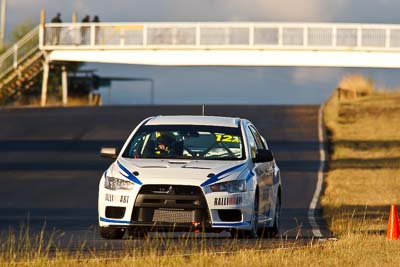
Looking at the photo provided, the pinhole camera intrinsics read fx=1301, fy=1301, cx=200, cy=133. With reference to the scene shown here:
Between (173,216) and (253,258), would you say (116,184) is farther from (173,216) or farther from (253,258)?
(253,258)

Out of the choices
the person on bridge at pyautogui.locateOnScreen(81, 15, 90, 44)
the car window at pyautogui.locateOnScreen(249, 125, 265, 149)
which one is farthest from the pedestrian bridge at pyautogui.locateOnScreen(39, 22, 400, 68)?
the car window at pyautogui.locateOnScreen(249, 125, 265, 149)

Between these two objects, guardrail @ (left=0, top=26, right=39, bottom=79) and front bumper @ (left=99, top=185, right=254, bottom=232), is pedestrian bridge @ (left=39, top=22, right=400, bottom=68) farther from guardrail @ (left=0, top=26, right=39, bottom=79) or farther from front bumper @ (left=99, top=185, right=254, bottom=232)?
front bumper @ (left=99, top=185, right=254, bottom=232)

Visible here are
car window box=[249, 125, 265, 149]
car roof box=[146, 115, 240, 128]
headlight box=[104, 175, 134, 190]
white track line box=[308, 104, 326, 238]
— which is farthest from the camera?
white track line box=[308, 104, 326, 238]

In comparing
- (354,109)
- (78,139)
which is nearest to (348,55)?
(354,109)

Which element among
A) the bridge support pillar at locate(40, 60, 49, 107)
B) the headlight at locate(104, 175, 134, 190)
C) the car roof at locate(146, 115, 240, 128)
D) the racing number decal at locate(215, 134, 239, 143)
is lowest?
the bridge support pillar at locate(40, 60, 49, 107)

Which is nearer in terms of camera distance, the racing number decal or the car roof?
the racing number decal

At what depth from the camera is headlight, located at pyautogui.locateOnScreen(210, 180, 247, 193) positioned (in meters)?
15.7

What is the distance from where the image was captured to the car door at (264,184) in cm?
1677

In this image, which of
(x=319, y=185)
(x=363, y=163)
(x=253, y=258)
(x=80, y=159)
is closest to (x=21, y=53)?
(x=80, y=159)

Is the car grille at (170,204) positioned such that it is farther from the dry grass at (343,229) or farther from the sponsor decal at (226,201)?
the dry grass at (343,229)

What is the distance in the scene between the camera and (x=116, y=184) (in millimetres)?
15836

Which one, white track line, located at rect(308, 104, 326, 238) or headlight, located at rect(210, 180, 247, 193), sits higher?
headlight, located at rect(210, 180, 247, 193)

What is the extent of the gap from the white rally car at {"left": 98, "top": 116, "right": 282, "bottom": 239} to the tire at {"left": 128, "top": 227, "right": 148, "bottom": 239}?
0.01 metres

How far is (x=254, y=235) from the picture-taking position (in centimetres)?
1648
